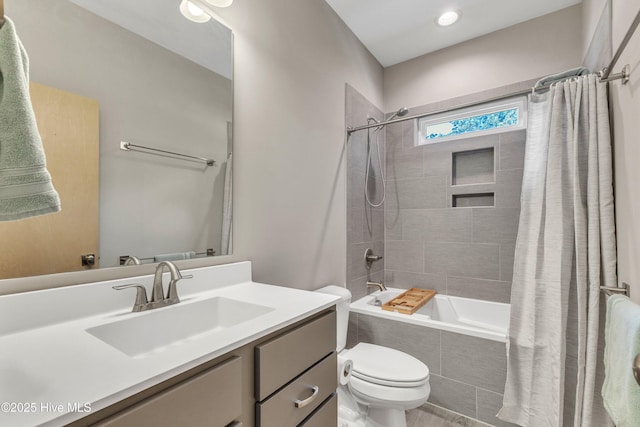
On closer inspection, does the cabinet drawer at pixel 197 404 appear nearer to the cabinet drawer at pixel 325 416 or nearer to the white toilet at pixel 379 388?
the cabinet drawer at pixel 325 416

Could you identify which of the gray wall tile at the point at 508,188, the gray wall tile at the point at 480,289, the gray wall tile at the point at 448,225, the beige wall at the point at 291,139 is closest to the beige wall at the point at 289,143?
the beige wall at the point at 291,139

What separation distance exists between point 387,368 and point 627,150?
4.94ft

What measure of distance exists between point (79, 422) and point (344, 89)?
232cm

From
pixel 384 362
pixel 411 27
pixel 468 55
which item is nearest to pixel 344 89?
pixel 411 27

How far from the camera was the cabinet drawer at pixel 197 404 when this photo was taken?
1.64 ft

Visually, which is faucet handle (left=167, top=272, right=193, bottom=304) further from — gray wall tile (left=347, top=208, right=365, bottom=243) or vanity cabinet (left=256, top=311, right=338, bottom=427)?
gray wall tile (left=347, top=208, right=365, bottom=243)

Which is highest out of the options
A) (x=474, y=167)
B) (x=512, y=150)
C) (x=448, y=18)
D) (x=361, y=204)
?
(x=448, y=18)

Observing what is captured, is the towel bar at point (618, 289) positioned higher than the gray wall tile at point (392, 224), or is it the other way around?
the gray wall tile at point (392, 224)

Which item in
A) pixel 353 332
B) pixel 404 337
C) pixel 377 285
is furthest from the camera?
pixel 377 285

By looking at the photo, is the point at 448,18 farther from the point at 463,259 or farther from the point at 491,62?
the point at 463,259

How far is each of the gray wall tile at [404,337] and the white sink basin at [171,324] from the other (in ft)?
4.39

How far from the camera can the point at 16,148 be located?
1.89ft

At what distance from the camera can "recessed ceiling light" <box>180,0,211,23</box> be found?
1.21 m

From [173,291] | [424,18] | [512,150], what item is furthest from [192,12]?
[512,150]
